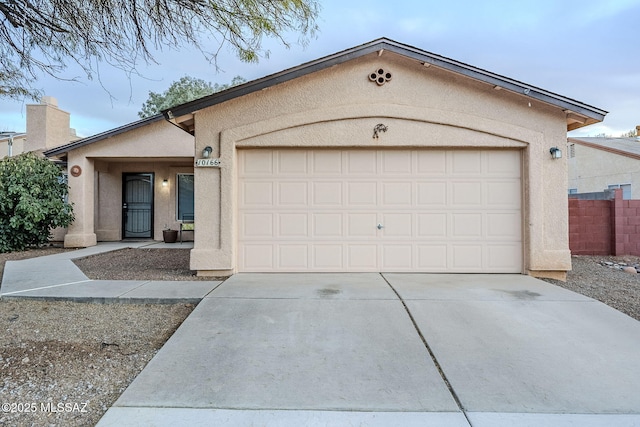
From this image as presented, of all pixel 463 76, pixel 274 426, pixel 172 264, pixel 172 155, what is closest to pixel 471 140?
pixel 463 76

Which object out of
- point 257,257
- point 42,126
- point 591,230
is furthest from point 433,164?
point 42,126

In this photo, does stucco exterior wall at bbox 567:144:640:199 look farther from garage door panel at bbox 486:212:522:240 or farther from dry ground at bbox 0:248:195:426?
dry ground at bbox 0:248:195:426

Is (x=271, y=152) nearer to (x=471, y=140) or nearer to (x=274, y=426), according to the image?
(x=471, y=140)

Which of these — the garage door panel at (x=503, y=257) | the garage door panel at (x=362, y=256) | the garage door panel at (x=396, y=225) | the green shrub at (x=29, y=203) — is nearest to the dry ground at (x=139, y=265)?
the green shrub at (x=29, y=203)

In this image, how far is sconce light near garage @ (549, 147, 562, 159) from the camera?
682 centimetres

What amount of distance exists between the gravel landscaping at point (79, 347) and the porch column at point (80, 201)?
567 cm

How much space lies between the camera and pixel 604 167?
18797mm

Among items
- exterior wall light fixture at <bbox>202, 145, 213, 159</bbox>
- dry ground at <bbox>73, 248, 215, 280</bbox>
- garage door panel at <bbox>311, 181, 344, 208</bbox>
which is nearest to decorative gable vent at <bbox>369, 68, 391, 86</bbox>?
garage door panel at <bbox>311, 181, 344, 208</bbox>

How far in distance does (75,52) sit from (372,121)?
5.12 m

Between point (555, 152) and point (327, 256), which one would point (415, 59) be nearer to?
point (555, 152)

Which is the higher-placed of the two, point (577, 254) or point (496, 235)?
point (496, 235)

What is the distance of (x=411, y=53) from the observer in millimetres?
6578

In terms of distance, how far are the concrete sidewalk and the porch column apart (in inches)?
154

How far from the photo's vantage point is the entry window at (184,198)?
1334 cm
